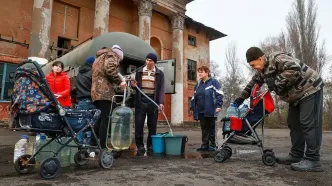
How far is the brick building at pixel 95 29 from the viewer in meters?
13.6

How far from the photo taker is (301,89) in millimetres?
3654

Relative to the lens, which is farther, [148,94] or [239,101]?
[148,94]

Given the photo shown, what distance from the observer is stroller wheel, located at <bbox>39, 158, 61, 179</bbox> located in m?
2.77

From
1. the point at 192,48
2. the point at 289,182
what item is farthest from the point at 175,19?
the point at 289,182

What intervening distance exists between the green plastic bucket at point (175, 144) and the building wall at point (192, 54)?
17.5 meters

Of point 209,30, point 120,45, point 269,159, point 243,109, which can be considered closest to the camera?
point 269,159

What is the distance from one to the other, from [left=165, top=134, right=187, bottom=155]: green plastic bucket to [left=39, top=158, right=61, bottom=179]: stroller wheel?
248 cm

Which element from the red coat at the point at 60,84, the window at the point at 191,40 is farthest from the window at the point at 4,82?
the window at the point at 191,40

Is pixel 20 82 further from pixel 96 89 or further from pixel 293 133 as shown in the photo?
pixel 293 133

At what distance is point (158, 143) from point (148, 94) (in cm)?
105

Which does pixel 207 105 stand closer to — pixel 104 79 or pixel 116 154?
pixel 116 154

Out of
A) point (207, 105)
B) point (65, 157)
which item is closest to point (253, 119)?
point (207, 105)

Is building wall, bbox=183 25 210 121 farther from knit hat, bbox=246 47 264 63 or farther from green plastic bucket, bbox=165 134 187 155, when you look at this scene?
knit hat, bbox=246 47 264 63

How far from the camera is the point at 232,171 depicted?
3.37 m
